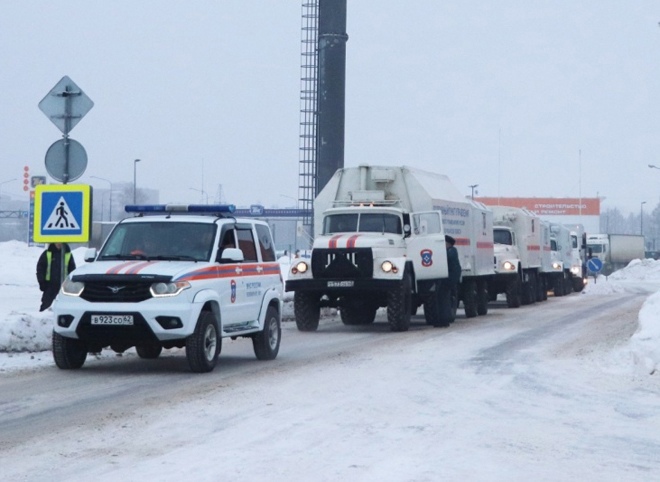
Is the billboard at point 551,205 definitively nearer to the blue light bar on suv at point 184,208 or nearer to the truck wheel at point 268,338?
the truck wheel at point 268,338

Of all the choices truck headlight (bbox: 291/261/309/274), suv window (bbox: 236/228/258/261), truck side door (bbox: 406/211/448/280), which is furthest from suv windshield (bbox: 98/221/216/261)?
truck side door (bbox: 406/211/448/280)

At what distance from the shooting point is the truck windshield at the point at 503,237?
37.4 metres

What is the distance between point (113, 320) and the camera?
13641 millimetres

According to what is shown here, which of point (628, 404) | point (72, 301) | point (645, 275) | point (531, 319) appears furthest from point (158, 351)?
point (645, 275)

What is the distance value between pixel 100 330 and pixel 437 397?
4404 mm

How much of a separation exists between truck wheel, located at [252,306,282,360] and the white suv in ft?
0.05

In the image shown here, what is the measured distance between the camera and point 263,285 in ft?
53.2

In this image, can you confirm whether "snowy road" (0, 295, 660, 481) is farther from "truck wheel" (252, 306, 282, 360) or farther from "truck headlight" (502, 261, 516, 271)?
"truck headlight" (502, 261, 516, 271)

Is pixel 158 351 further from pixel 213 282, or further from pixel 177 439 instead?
pixel 177 439

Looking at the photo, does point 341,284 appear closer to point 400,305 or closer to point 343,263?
point 343,263

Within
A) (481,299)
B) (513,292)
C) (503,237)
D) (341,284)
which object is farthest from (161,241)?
(503,237)

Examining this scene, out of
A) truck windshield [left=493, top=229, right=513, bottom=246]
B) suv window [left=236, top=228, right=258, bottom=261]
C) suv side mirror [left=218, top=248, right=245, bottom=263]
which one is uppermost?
truck windshield [left=493, top=229, right=513, bottom=246]

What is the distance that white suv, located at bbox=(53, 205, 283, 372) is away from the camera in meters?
13.7

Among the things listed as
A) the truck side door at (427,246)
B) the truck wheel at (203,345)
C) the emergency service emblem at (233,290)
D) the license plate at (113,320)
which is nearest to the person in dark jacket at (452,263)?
the truck side door at (427,246)
